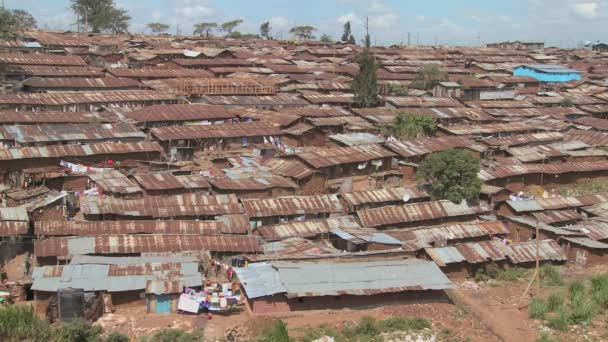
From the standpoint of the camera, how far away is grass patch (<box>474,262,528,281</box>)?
22266mm

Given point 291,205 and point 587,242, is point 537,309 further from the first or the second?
point 291,205

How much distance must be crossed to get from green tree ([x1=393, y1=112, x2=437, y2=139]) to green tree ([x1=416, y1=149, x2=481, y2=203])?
10.1 m

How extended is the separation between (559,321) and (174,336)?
11178mm

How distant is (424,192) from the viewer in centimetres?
2758

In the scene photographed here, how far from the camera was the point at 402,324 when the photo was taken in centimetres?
1717

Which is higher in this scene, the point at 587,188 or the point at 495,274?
the point at 587,188

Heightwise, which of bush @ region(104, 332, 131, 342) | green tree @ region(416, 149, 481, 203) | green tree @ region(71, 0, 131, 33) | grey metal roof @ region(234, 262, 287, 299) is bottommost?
bush @ region(104, 332, 131, 342)

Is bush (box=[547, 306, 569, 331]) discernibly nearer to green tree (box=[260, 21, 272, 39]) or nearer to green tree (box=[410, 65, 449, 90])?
green tree (box=[410, 65, 449, 90])

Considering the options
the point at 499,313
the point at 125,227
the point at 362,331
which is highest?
the point at 125,227

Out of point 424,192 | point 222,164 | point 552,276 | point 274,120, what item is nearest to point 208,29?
point 274,120

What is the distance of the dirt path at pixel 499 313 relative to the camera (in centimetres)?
1792

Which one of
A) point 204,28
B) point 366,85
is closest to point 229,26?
point 204,28

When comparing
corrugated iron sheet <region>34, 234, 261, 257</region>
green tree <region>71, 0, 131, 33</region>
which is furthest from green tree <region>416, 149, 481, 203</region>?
green tree <region>71, 0, 131, 33</region>

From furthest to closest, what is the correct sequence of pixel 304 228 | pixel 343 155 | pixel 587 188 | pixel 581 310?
1. pixel 587 188
2. pixel 343 155
3. pixel 304 228
4. pixel 581 310
